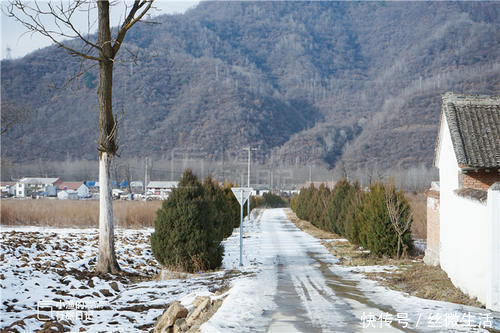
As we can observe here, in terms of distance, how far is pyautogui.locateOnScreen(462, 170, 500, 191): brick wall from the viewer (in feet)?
46.3

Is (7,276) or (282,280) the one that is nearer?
(7,276)

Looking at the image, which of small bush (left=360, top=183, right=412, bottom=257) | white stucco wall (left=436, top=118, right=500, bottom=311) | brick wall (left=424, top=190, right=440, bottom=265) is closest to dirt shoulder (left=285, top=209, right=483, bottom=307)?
white stucco wall (left=436, top=118, right=500, bottom=311)

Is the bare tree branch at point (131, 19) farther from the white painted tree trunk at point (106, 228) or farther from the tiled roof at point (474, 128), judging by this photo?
the tiled roof at point (474, 128)

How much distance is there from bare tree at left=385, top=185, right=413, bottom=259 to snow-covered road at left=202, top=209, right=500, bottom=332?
462 cm

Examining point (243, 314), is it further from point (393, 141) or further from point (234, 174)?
point (393, 141)

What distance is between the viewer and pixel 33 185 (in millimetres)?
105375

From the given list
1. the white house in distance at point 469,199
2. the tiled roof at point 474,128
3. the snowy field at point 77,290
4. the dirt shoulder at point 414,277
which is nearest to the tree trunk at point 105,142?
the snowy field at point 77,290

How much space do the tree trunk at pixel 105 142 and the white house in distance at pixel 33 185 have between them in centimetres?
8566

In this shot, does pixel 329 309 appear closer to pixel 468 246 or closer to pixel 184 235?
pixel 468 246

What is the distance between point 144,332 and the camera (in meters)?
9.64

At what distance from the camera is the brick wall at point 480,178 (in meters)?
14.1

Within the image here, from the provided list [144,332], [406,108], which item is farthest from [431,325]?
[406,108]

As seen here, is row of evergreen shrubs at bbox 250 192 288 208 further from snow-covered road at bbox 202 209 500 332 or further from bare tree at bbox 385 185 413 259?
snow-covered road at bbox 202 209 500 332

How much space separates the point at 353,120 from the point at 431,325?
181183 millimetres
